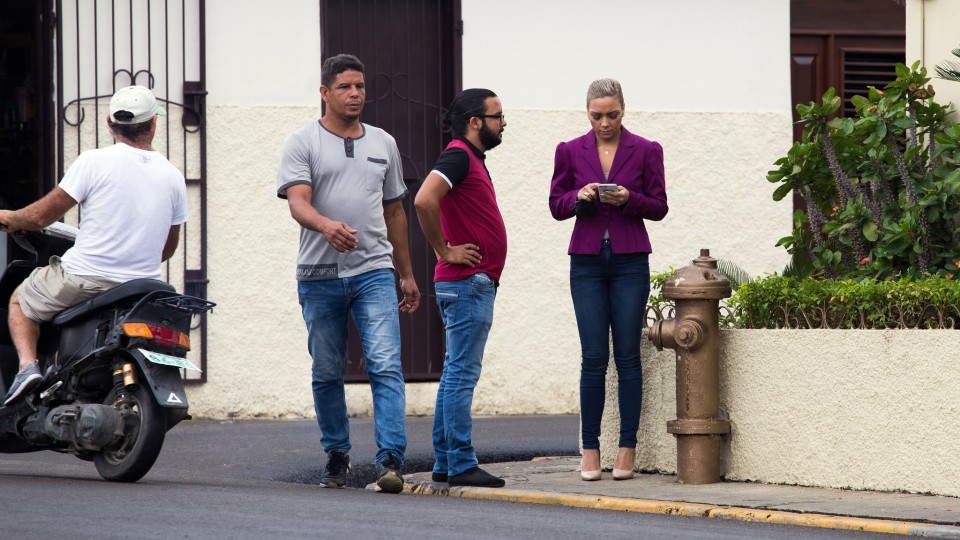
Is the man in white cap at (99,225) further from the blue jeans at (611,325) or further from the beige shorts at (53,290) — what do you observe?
the blue jeans at (611,325)

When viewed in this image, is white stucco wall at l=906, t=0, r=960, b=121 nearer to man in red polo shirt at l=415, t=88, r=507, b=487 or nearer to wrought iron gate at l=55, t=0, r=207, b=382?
man in red polo shirt at l=415, t=88, r=507, b=487

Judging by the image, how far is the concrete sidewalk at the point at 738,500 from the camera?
239 inches

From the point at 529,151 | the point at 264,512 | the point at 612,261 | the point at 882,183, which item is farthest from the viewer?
the point at 529,151

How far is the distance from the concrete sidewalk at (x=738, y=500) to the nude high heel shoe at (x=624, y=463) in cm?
4

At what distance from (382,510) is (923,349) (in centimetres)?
237

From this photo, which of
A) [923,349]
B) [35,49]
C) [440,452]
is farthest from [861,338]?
[35,49]

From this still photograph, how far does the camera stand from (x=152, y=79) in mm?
11648

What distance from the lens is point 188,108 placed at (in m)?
11.7

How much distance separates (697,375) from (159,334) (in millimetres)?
2399

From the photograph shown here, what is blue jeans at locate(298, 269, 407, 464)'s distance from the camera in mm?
7301

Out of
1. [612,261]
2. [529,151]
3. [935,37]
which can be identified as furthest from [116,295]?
[529,151]

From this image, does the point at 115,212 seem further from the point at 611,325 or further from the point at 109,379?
the point at 611,325

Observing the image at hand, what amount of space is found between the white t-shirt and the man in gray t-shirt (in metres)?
0.64

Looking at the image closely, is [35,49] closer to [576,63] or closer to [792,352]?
[576,63]
